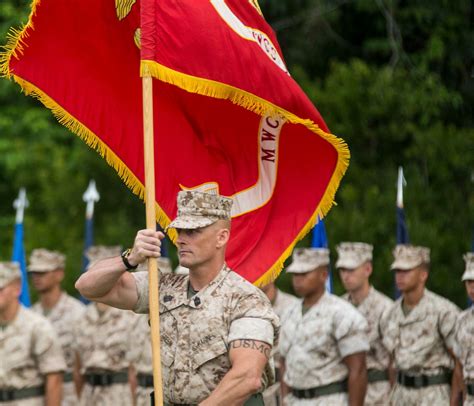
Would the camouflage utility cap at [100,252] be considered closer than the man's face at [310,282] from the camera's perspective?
No

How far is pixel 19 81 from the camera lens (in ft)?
24.5

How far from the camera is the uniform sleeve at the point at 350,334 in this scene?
9984 mm

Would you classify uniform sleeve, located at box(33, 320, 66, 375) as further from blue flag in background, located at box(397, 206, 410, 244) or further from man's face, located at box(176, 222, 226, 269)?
man's face, located at box(176, 222, 226, 269)

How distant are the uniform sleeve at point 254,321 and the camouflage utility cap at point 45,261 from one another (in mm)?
6903

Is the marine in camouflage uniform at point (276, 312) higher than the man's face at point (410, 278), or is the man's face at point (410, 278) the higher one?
the man's face at point (410, 278)

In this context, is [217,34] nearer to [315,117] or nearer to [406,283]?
[315,117]

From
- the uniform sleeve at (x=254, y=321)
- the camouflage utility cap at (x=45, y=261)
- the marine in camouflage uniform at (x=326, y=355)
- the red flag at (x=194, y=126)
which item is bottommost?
the marine in camouflage uniform at (x=326, y=355)

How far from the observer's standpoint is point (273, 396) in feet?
36.8

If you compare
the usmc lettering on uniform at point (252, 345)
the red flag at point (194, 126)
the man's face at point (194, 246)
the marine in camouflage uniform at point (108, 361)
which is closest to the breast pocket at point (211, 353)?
the usmc lettering on uniform at point (252, 345)

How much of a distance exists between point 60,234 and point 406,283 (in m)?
7.32

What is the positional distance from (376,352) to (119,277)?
547cm

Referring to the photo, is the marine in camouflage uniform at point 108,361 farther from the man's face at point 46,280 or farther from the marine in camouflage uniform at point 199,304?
the marine in camouflage uniform at point 199,304

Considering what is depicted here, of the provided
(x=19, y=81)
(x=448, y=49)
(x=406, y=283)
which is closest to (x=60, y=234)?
(x=448, y=49)

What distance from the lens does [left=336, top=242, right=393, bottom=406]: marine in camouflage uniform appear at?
11422 millimetres
